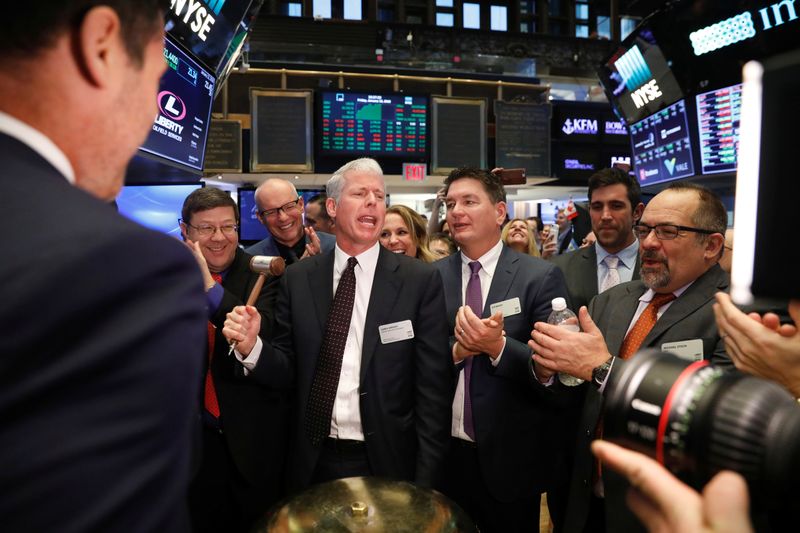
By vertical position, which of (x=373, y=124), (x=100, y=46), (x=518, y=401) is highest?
(x=373, y=124)

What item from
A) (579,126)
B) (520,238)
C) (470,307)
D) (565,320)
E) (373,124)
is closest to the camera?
(565,320)

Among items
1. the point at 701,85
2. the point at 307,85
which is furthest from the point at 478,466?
the point at 307,85

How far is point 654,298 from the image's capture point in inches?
81.8

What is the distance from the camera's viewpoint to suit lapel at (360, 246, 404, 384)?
2055mm

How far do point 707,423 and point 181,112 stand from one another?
3.06 metres

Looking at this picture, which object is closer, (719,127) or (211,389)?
(211,389)

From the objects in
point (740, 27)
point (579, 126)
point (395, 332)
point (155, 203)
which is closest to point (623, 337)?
point (395, 332)

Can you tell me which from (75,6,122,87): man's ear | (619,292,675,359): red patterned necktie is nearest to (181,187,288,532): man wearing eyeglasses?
(619,292,675,359): red patterned necktie

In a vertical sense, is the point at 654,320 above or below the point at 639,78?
below

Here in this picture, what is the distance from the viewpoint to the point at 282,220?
3271 millimetres

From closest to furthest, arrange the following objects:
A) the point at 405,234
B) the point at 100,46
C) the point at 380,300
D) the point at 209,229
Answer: the point at 100,46 → the point at 380,300 → the point at 209,229 → the point at 405,234

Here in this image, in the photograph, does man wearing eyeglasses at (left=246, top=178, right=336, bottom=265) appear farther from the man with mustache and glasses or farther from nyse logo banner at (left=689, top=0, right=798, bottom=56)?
nyse logo banner at (left=689, top=0, right=798, bottom=56)

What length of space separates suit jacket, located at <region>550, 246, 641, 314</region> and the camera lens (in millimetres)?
2405

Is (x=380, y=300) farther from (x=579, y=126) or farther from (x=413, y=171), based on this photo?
(x=579, y=126)
